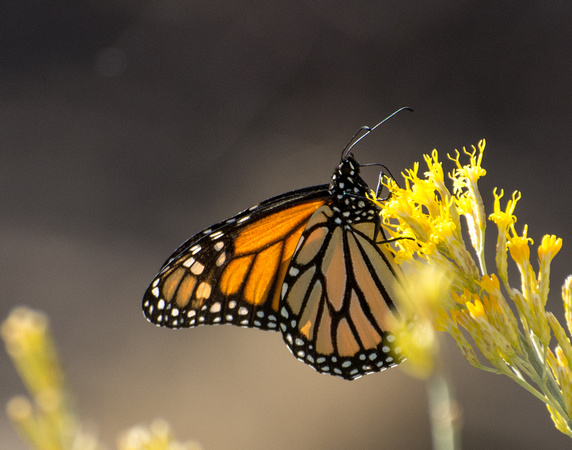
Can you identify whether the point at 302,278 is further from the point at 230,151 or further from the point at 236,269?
the point at 230,151

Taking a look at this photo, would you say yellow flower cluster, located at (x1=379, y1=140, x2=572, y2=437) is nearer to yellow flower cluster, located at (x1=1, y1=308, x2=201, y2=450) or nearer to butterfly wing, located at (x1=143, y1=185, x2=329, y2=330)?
yellow flower cluster, located at (x1=1, y1=308, x2=201, y2=450)

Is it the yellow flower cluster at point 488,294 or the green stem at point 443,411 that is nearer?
the green stem at point 443,411

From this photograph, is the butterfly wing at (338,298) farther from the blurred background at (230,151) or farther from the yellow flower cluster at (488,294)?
the blurred background at (230,151)

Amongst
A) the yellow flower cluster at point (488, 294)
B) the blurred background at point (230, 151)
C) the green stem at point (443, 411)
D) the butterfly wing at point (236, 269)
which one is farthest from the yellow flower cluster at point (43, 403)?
the blurred background at point (230, 151)

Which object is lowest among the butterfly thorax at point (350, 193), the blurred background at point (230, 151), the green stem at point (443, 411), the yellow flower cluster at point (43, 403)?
the green stem at point (443, 411)

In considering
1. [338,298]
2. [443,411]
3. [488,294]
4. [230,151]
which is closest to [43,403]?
[443,411]

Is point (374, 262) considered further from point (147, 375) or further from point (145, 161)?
point (145, 161)

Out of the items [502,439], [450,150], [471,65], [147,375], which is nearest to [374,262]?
[502,439]

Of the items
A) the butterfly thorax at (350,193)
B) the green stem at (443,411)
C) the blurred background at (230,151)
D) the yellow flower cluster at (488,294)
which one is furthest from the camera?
the blurred background at (230,151)

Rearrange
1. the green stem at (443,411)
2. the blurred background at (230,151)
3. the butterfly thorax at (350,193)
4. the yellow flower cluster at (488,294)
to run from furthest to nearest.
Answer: the blurred background at (230,151)
the butterfly thorax at (350,193)
the yellow flower cluster at (488,294)
the green stem at (443,411)
